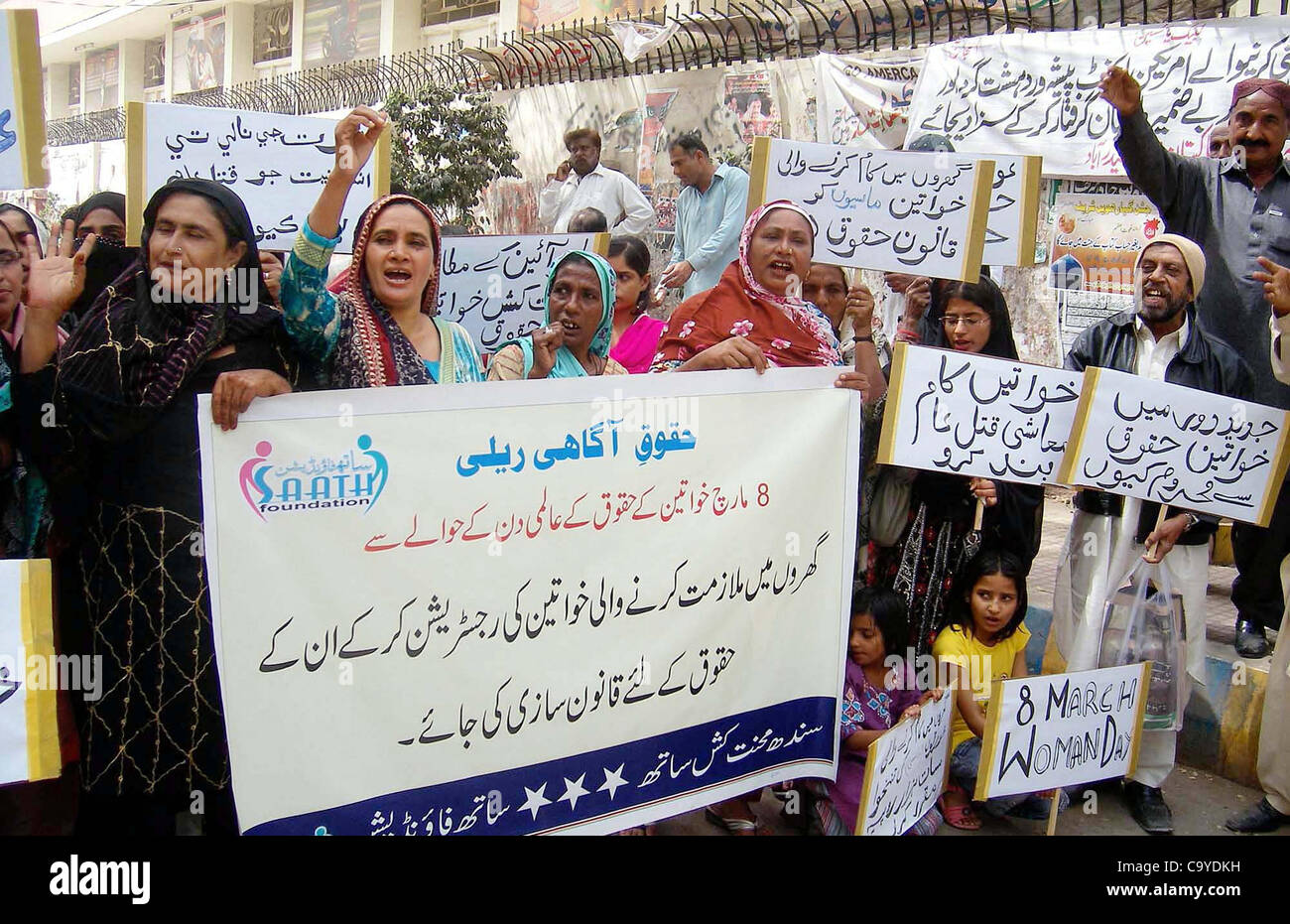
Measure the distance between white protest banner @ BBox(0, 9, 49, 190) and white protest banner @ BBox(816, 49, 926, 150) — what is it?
5356 millimetres

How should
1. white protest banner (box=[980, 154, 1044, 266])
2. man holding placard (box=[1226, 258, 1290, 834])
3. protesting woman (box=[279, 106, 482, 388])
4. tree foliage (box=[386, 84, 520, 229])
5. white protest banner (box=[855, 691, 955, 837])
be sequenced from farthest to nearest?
tree foliage (box=[386, 84, 520, 229])
white protest banner (box=[980, 154, 1044, 266])
man holding placard (box=[1226, 258, 1290, 834])
white protest banner (box=[855, 691, 955, 837])
protesting woman (box=[279, 106, 482, 388])

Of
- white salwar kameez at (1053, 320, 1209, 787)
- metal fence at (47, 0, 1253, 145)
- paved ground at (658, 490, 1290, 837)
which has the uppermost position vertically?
metal fence at (47, 0, 1253, 145)

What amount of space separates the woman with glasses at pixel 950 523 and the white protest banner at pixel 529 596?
1.78 feet

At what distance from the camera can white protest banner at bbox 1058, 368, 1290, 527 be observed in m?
3.04

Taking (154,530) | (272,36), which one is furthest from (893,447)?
(272,36)

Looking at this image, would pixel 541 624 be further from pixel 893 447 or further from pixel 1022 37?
pixel 1022 37

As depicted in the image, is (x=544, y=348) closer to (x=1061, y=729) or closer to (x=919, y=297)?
(x=919, y=297)

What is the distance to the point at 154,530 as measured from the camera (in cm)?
235

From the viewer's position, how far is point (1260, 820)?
3.34 metres

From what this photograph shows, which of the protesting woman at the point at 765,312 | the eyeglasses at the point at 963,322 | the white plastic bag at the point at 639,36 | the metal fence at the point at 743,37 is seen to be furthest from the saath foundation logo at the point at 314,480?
the white plastic bag at the point at 639,36

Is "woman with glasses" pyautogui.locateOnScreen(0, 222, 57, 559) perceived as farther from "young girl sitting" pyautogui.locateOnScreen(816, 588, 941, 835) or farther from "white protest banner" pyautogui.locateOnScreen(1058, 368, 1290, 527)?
"white protest banner" pyautogui.locateOnScreen(1058, 368, 1290, 527)

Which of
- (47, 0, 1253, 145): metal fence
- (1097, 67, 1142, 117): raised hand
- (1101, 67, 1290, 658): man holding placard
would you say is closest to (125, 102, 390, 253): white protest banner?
(1097, 67, 1142, 117): raised hand

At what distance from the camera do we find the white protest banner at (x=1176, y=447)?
9.97 ft

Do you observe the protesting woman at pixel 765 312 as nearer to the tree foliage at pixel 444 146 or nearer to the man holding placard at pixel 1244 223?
the man holding placard at pixel 1244 223
